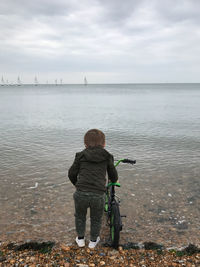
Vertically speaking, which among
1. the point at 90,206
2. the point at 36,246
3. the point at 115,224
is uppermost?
the point at 90,206

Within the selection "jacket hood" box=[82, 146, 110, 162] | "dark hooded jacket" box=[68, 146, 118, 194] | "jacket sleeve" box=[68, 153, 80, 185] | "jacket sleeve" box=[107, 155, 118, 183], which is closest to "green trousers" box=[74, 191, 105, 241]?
"dark hooded jacket" box=[68, 146, 118, 194]

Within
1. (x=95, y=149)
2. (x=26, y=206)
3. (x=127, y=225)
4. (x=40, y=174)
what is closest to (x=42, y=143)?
(x=40, y=174)

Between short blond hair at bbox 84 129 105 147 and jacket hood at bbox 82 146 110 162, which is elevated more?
short blond hair at bbox 84 129 105 147

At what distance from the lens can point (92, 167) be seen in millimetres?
4426

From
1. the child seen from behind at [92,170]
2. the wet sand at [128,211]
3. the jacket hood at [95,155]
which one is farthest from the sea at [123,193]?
the jacket hood at [95,155]

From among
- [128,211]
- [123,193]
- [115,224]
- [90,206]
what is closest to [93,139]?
[90,206]

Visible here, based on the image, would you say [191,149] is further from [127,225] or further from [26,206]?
[26,206]

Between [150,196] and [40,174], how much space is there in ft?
17.8

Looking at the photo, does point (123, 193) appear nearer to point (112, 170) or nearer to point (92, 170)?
point (112, 170)

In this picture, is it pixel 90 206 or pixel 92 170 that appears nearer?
pixel 92 170

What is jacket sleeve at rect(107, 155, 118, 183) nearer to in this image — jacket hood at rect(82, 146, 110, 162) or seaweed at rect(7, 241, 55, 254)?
jacket hood at rect(82, 146, 110, 162)

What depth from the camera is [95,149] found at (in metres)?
4.38

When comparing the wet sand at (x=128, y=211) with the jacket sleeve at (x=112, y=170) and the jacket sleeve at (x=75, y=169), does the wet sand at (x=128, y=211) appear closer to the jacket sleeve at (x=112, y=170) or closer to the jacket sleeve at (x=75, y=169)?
the jacket sleeve at (x=112, y=170)

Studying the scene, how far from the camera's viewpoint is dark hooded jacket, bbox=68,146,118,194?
Result: 14.2 ft
